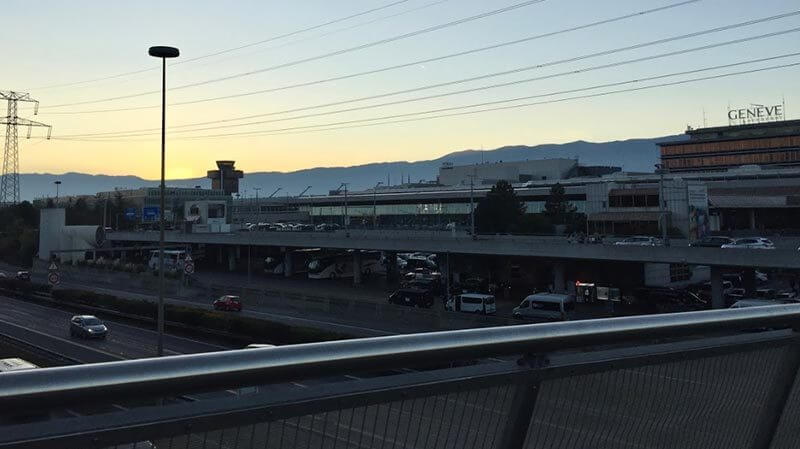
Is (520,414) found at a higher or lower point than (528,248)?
higher

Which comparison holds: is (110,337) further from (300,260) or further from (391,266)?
(300,260)

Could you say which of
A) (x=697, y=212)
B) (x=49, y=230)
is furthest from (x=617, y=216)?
(x=49, y=230)

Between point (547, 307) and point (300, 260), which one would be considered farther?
point (300, 260)

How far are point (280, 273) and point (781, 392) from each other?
5762cm

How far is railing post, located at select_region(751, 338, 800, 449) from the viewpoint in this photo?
3021mm

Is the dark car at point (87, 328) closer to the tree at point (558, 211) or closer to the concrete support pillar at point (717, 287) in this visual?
the concrete support pillar at point (717, 287)

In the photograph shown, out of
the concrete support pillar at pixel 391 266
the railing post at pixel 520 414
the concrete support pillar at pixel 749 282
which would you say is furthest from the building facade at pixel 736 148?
the railing post at pixel 520 414

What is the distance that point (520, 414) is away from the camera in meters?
2.02

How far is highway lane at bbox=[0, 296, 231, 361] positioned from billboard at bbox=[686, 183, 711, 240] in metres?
33.1

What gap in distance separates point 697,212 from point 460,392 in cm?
4582

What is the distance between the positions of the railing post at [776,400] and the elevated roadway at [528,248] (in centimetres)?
2860

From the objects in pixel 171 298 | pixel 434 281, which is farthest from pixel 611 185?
pixel 171 298

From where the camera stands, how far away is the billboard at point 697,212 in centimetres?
4262

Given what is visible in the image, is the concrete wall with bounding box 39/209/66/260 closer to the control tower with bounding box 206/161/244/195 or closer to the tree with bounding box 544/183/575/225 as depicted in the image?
the tree with bounding box 544/183/575/225
